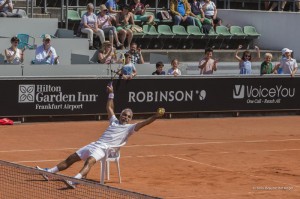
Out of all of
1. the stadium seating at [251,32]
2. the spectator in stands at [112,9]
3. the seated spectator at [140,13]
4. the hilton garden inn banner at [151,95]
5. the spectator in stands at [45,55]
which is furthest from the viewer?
the stadium seating at [251,32]

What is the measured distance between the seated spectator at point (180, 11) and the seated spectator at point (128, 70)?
25.3 ft

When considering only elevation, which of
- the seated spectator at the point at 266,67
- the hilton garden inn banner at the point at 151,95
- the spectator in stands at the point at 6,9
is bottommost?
the hilton garden inn banner at the point at 151,95

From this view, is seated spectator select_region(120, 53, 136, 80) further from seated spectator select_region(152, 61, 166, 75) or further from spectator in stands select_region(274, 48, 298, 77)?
spectator in stands select_region(274, 48, 298, 77)

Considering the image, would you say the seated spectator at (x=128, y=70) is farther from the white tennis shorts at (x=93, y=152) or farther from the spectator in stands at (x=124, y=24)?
the white tennis shorts at (x=93, y=152)

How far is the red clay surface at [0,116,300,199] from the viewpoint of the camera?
1642cm

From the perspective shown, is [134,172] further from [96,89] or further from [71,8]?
[71,8]

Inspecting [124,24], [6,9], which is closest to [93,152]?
[6,9]

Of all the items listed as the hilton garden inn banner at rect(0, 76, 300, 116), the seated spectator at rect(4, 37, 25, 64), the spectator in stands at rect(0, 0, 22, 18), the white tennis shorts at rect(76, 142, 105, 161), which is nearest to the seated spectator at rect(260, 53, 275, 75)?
A: the hilton garden inn banner at rect(0, 76, 300, 116)

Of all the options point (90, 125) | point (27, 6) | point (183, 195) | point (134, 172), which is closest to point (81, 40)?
point (27, 6)

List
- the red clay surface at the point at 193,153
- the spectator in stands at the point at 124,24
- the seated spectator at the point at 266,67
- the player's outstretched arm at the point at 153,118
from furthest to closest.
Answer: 1. the spectator in stands at the point at 124,24
2. the seated spectator at the point at 266,67
3. the red clay surface at the point at 193,153
4. the player's outstretched arm at the point at 153,118

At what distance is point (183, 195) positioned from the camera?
1546cm

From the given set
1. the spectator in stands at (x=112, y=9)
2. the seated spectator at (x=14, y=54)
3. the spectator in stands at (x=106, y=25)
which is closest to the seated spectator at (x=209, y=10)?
the spectator in stands at (x=112, y=9)

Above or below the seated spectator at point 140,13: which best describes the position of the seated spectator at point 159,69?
below

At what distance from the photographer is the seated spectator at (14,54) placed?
81.9 ft
